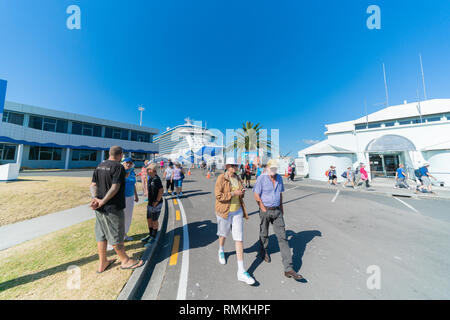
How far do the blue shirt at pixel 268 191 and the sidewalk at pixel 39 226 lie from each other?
518 cm

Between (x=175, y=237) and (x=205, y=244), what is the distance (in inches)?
34.8

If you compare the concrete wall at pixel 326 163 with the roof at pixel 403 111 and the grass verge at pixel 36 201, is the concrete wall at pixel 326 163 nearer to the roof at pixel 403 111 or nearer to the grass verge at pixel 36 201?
the roof at pixel 403 111

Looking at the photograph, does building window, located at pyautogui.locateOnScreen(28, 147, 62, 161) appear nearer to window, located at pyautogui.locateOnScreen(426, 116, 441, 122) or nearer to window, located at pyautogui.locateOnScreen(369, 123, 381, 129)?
window, located at pyautogui.locateOnScreen(369, 123, 381, 129)

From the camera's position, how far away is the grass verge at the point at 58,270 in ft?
6.59

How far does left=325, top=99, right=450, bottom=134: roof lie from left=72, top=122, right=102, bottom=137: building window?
119ft

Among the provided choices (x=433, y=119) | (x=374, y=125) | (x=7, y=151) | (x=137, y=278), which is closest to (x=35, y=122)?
(x=7, y=151)

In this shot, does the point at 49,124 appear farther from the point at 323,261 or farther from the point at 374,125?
the point at 374,125

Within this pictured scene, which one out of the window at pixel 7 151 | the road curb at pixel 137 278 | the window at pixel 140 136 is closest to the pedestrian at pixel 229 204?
the road curb at pixel 137 278

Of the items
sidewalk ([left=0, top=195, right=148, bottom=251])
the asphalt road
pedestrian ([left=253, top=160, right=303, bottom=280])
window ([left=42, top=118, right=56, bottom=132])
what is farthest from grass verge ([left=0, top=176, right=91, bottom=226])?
window ([left=42, top=118, right=56, bottom=132])

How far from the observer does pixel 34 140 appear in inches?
813

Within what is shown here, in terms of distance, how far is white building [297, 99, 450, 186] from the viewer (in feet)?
42.5

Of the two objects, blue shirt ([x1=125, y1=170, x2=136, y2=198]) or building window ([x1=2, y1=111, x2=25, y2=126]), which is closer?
blue shirt ([x1=125, y1=170, x2=136, y2=198])

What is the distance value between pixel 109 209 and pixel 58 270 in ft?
A: 3.91
